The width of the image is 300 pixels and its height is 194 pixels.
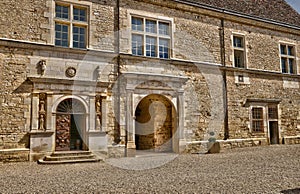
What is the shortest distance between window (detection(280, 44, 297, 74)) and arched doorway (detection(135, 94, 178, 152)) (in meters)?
6.62

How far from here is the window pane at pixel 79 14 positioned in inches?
339

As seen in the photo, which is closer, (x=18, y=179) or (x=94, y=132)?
(x=18, y=179)

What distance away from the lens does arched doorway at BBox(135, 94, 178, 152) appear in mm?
10141

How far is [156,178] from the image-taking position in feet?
17.3

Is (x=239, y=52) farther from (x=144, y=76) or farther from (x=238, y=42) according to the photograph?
(x=144, y=76)

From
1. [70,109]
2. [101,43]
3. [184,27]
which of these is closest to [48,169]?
[70,109]

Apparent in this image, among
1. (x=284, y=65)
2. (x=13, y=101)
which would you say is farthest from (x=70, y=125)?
(x=284, y=65)

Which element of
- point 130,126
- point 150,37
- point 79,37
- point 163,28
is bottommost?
point 130,126

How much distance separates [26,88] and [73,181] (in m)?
3.80

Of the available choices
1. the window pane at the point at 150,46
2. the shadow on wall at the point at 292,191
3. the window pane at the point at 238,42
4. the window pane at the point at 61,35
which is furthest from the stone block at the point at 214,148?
the window pane at the point at 61,35

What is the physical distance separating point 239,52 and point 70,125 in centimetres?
798

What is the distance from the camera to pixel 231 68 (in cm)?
1110

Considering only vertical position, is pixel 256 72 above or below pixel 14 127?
above

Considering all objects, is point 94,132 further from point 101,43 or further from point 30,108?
point 101,43
